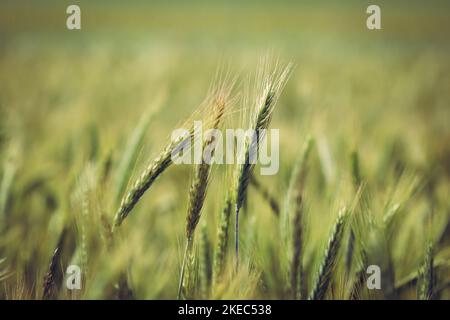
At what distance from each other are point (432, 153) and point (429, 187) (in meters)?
0.13

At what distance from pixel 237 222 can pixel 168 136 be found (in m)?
0.18

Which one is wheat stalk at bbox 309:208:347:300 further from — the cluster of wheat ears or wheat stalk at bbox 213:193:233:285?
wheat stalk at bbox 213:193:233:285

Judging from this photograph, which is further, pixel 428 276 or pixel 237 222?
pixel 428 276

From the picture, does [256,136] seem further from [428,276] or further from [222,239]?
[428,276]

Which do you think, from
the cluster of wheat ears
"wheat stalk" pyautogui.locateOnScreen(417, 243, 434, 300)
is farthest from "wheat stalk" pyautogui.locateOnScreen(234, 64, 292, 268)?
"wheat stalk" pyautogui.locateOnScreen(417, 243, 434, 300)

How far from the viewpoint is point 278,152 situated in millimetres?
1136

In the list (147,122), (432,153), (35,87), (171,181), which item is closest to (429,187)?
(432,153)

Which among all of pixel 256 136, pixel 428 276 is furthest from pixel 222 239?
pixel 428 276

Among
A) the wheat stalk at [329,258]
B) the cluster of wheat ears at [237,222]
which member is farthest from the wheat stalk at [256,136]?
the wheat stalk at [329,258]

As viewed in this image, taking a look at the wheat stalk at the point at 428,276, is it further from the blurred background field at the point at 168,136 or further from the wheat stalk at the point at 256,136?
the wheat stalk at the point at 256,136

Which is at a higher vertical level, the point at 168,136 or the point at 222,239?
the point at 168,136

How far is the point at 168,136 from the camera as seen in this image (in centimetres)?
72

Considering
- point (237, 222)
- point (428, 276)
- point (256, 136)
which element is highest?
point (256, 136)

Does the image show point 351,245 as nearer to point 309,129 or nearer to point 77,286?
point 309,129
